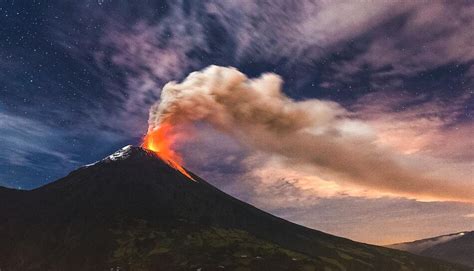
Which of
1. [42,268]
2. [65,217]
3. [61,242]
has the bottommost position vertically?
[42,268]

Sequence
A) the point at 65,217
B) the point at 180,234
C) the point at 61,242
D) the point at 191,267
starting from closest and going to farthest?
the point at 191,267, the point at 61,242, the point at 180,234, the point at 65,217

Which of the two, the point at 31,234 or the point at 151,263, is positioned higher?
the point at 31,234

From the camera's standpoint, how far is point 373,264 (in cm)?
19250

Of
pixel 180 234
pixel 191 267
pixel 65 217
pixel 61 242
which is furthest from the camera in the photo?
pixel 65 217

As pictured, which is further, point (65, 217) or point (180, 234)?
point (65, 217)

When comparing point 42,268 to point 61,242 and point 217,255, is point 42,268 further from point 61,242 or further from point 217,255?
point 217,255

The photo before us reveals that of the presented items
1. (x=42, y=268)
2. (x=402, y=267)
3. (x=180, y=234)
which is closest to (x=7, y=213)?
(x=42, y=268)

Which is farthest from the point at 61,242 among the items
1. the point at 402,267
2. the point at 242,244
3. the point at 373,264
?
the point at 402,267

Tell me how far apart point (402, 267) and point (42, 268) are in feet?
501

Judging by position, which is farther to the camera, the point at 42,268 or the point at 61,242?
the point at 61,242

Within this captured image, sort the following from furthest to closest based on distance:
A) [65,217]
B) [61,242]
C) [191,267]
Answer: [65,217] < [61,242] < [191,267]

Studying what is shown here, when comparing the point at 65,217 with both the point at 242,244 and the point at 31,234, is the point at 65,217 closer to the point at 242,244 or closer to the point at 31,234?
the point at 31,234

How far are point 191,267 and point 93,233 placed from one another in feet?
177

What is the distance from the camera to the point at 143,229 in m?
182
